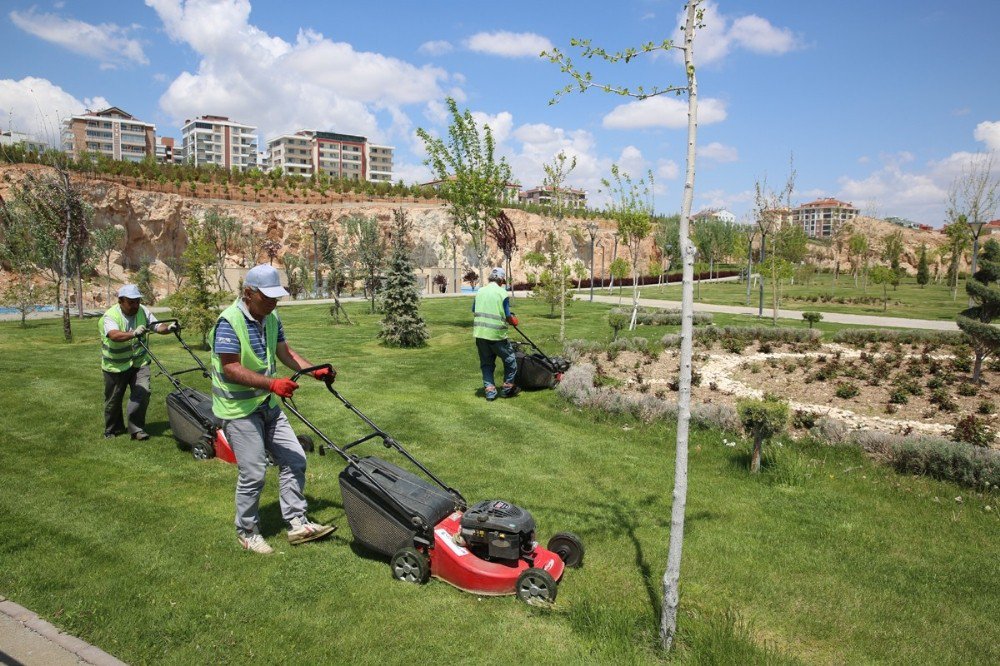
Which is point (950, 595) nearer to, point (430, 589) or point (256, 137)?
point (430, 589)

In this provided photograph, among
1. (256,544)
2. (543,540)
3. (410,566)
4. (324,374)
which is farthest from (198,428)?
(543,540)

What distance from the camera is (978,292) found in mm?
9094

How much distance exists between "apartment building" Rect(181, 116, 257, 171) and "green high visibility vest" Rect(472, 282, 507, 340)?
120 m

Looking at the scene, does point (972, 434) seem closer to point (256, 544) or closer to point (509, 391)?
point (509, 391)

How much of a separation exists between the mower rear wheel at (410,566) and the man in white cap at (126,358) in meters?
4.35

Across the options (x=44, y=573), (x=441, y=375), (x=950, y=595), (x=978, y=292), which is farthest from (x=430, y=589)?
(x=978, y=292)

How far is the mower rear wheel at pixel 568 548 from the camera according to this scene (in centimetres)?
452

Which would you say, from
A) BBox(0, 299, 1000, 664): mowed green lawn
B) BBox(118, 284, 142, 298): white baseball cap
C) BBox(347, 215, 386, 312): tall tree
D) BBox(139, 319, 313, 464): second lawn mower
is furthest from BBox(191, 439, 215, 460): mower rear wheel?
BBox(347, 215, 386, 312): tall tree

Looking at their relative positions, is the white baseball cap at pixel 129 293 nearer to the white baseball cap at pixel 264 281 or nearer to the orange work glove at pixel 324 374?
the white baseball cap at pixel 264 281

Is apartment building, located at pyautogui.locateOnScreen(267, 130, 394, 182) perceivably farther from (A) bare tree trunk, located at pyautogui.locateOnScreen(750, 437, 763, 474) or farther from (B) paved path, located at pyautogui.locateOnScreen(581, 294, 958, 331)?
(A) bare tree trunk, located at pyautogui.locateOnScreen(750, 437, 763, 474)

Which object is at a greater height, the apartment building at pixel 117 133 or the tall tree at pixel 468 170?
the apartment building at pixel 117 133

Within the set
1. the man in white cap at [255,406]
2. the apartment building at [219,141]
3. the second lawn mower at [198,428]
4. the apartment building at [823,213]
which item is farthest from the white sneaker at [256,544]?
the apartment building at [823,213]

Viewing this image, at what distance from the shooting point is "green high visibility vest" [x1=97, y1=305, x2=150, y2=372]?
276 inches

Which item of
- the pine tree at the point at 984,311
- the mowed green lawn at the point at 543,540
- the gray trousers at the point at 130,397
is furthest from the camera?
the pine tree at the point at 984,311
